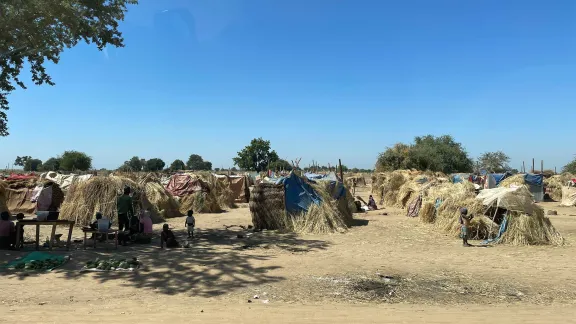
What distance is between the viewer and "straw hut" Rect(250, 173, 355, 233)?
14.5 m

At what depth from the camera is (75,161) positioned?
75.8 m

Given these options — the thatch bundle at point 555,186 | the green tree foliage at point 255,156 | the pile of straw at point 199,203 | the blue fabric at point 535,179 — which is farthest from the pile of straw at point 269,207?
the green tree foliage at point 255,156

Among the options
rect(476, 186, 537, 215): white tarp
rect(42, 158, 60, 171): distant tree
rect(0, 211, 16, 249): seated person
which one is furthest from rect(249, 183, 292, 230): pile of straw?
rect(42, 158, 60, 171): distant tree

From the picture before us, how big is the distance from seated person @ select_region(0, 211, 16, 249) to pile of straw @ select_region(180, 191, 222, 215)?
11.2 m

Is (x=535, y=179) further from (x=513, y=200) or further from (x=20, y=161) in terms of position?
(x=20, y=161)

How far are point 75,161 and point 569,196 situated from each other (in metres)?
76.5

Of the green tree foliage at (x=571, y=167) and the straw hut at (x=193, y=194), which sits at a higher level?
the green tree foliage at (x=571, y=167)

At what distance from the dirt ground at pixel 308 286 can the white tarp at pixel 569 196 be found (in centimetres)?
1636

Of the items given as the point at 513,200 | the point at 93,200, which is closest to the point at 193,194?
the point at 93,200

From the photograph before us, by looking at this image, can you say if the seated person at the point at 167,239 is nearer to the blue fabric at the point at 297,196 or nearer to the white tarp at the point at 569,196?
the blue fabric at the point at 297,196

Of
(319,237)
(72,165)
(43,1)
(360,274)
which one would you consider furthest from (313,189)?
(72,165)

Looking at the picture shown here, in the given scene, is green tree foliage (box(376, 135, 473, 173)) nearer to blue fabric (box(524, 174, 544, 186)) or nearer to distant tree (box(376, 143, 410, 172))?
distant tree (box(376, 143, 410, 172))

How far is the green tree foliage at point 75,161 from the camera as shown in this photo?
2959 inches

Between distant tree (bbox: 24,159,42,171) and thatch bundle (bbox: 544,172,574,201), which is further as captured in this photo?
distant tree (bbox: 24,159,42,171)
